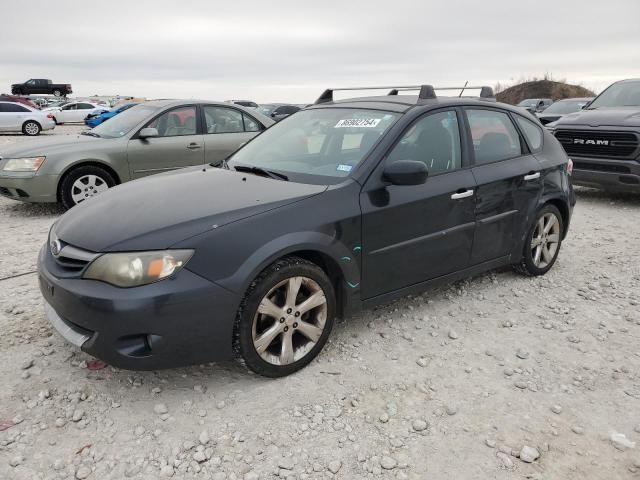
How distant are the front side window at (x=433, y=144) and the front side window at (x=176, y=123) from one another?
4574 millimetres

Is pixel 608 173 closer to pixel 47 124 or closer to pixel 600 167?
pixel 600 167

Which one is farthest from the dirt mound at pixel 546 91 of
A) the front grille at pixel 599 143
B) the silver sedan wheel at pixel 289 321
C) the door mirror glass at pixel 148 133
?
the silver sedan wheel at pixel 289 321

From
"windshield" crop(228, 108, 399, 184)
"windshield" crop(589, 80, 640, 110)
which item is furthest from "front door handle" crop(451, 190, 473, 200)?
"windshield" crop(589, 80, 640, 110)

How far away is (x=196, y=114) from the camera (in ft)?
24.5

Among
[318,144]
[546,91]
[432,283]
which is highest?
[546,91]

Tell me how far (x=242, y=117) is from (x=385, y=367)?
5.60 m

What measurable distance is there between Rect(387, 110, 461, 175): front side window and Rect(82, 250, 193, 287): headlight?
1.53 metres

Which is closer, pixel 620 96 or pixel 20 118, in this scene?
pixel 620 96

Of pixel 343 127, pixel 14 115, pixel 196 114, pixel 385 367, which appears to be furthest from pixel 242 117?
pixel 14 115

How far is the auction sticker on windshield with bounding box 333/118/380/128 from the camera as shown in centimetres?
360

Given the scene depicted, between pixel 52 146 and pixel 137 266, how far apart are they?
16.6ft

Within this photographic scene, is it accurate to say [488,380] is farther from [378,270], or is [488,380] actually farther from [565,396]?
[378,270]

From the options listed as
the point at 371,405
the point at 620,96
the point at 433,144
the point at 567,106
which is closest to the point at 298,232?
the point at 371,405

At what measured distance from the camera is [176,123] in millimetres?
7344
